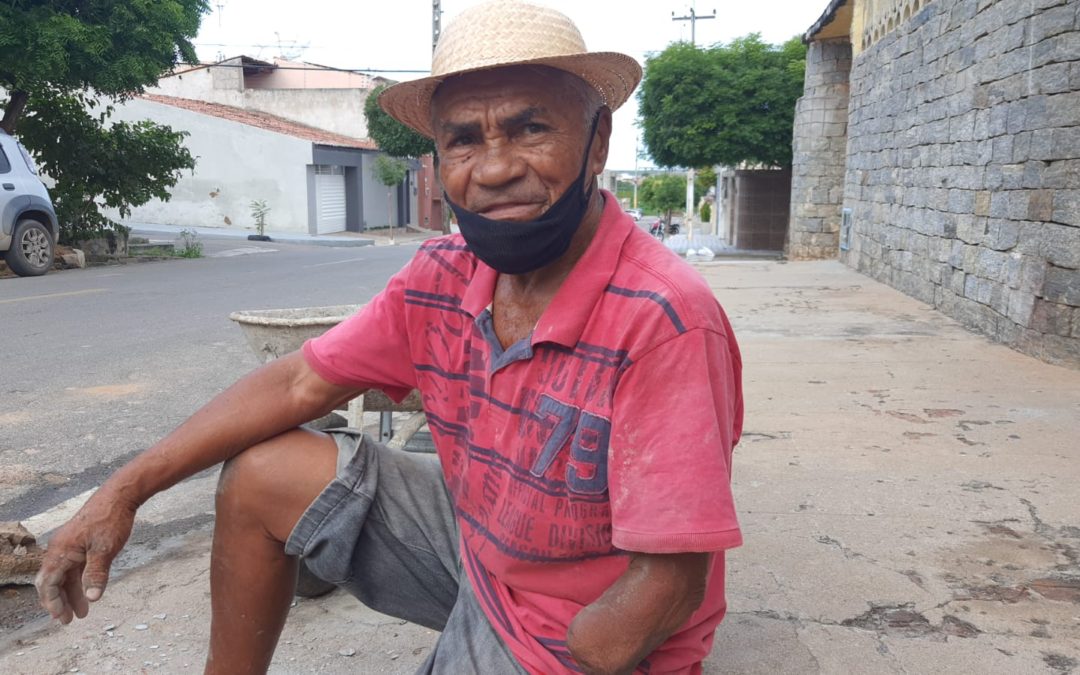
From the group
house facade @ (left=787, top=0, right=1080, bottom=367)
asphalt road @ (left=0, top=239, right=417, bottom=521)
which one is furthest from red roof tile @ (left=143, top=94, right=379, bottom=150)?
house facade @ (left=787, top=0, right=1080, bottom=367)

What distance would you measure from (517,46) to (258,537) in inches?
38.6

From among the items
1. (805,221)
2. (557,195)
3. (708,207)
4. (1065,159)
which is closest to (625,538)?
(557,195)

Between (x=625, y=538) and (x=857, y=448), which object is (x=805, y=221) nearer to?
(x=857, y=448)

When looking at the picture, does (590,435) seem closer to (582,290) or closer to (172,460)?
(582,290)

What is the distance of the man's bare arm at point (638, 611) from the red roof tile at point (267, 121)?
26.3 metres

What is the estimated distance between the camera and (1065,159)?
5516 mm

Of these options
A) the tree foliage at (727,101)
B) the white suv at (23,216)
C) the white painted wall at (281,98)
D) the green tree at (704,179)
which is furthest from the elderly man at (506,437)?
the green tree at (704,179)

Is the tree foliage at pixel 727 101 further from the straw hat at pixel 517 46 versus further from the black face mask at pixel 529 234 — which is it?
the black face mask at pixel 529 234

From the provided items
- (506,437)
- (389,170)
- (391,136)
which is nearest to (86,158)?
(506,437)

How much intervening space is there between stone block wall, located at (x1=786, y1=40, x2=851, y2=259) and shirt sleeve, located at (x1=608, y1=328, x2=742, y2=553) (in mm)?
13907

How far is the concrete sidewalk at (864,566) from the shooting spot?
2188 millimetres

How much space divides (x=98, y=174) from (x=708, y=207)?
3783 cm

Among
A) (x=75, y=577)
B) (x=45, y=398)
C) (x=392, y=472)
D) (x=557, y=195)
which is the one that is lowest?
(x=45, y=398)

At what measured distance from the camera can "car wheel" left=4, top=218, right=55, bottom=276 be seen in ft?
36.1
